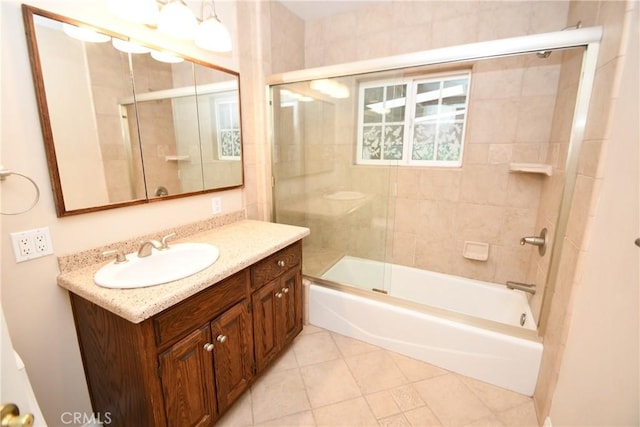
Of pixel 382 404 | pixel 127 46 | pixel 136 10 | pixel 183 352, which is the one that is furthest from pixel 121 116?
pixel 382 404

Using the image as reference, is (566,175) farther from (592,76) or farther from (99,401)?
(99,401)

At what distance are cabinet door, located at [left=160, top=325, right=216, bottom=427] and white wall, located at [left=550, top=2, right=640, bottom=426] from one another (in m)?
1.48

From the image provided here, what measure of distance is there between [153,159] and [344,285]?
1483 millimetres

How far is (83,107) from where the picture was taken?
3.84 ft

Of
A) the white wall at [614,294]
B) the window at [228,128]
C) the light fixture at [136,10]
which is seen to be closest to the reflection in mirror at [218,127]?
the window at [228,128]

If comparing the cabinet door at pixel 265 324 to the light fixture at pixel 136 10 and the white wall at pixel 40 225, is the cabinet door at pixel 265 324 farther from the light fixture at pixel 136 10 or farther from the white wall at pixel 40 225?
the light fixture at pixel 136 10

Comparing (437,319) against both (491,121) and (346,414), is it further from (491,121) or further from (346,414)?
(491,121)

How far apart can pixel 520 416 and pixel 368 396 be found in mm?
783

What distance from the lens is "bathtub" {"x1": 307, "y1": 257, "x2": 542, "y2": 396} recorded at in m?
1.60

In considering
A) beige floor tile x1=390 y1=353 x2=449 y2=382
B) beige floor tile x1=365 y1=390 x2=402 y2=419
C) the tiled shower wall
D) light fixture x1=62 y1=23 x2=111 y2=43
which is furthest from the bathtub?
light fixture x1=62 y1=23 x2=111 y2=43

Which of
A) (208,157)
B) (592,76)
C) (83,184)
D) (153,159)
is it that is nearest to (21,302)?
(83,184)

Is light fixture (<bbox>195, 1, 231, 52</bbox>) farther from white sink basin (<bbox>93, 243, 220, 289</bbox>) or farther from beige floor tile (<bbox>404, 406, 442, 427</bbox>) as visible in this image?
beige floor tile (<bbox>404, 406, 442, 427</bbox>)

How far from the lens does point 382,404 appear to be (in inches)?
60.6

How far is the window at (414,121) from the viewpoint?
2.02 metres
